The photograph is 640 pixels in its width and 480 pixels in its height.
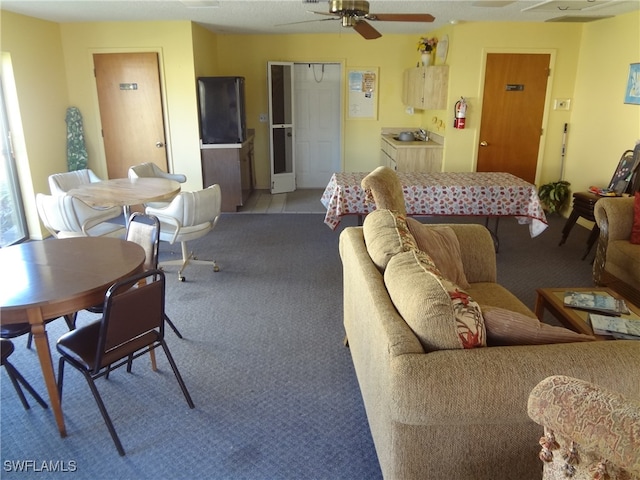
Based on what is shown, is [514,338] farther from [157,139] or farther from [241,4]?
[157,139]

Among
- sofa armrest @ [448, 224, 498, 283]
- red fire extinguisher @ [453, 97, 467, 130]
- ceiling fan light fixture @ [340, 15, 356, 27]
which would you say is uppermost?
ceiling fan light fixture @ [340, 15, 356, 27]

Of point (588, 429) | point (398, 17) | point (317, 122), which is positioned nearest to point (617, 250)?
point (398, 17)

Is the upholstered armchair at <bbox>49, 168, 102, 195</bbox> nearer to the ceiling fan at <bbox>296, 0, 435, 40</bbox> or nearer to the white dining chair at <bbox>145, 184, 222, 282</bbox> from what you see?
the white dining chair at <bbox>145, 184, 222, 282</bbox>

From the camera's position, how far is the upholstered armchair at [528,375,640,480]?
899 mm

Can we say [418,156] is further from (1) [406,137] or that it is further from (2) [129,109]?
(2) [129,109]

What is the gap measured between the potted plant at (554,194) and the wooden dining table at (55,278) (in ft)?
16.8

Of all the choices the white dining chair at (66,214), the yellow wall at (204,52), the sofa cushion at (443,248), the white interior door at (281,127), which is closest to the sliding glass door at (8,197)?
the white dining chair at (66,214)

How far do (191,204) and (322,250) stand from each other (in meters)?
1.50

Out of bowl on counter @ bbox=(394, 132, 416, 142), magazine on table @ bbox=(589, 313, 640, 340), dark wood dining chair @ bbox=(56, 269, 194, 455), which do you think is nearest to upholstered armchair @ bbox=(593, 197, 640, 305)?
magazine on table @ bbox=(589, 313, 640, 340)

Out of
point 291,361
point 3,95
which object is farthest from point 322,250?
point 3,95

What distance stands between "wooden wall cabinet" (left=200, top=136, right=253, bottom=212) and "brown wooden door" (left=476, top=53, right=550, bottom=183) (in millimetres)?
3140

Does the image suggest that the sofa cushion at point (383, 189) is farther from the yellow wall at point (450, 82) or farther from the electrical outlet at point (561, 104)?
the electrical outlet at point (561, 104)

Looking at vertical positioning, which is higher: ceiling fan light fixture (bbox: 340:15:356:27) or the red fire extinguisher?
ceiling fan light fixture (bbox: 340:15:356:27)

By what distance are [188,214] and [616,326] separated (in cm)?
301
